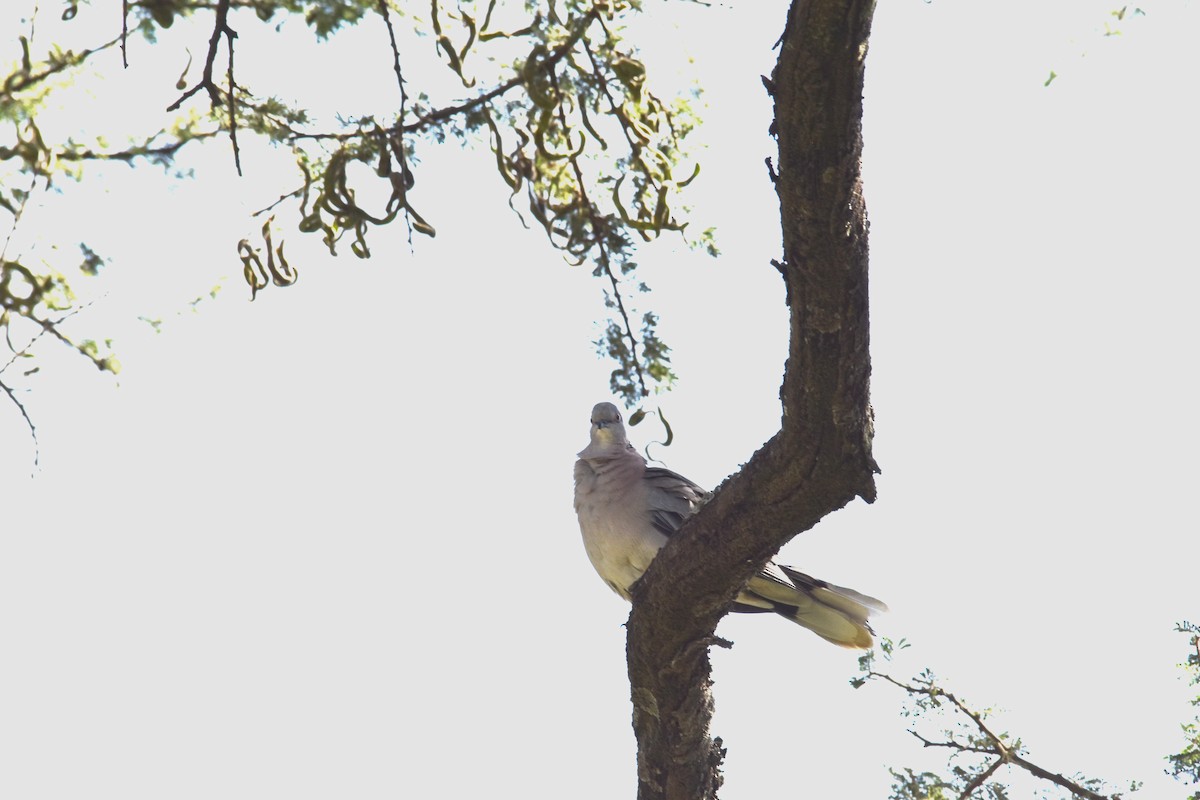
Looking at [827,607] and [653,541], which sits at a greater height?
[653,541]

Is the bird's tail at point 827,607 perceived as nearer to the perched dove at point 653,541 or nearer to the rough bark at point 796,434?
the perched dove at point 653,541

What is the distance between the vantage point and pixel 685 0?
11.2 ft

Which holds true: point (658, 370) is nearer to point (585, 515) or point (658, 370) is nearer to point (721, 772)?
point (721, 772)

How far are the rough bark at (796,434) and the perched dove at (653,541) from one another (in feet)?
3.91

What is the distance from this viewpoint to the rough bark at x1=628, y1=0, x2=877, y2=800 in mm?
2334

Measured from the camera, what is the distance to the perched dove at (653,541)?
4938 millimetres

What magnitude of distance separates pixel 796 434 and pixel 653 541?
2.24 m

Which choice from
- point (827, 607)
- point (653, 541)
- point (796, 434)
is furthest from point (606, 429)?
point (796, 434)

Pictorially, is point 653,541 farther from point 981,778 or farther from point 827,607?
point 981,778

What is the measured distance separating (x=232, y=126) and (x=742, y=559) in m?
1.70

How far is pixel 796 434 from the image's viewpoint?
9.31ft

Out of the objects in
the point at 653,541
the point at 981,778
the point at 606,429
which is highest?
the point at 606,429

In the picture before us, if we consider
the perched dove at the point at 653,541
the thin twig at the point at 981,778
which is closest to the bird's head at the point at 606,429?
the perched dove at the point at 653,541

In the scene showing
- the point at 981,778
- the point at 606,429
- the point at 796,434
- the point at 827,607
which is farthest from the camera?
the point at 606,429
